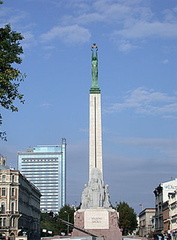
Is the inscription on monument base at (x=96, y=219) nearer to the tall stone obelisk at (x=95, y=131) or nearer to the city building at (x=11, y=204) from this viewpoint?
the tall stone obelisk at (x=95, y=131)

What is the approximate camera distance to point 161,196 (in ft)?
387

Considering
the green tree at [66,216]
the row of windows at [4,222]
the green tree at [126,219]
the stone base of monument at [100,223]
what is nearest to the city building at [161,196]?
the green tree at [126,219]

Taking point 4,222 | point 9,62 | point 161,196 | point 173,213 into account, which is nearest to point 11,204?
point 4,222

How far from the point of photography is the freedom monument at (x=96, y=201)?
59.1 meters

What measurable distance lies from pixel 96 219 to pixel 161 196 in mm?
61815

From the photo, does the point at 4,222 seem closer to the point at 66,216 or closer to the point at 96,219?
the point at 96,219

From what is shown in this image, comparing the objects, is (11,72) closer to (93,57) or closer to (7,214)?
(93,57)

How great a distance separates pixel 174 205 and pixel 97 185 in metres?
38.5

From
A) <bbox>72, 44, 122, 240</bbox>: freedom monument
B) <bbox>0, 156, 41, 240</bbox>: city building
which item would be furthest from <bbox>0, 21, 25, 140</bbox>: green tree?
<bbox>0, 156, 41, 240</bbox>: city building

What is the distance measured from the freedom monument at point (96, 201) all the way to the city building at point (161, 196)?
45.7m

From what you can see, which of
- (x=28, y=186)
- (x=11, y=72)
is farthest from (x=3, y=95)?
(x=28, y=186)

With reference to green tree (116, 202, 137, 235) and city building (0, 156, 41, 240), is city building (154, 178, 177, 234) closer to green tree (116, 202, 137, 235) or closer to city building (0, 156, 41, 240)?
green tree (116, 202, 137, 235)

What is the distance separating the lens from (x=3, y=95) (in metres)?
24.7

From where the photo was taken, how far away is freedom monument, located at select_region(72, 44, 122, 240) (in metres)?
59.1
